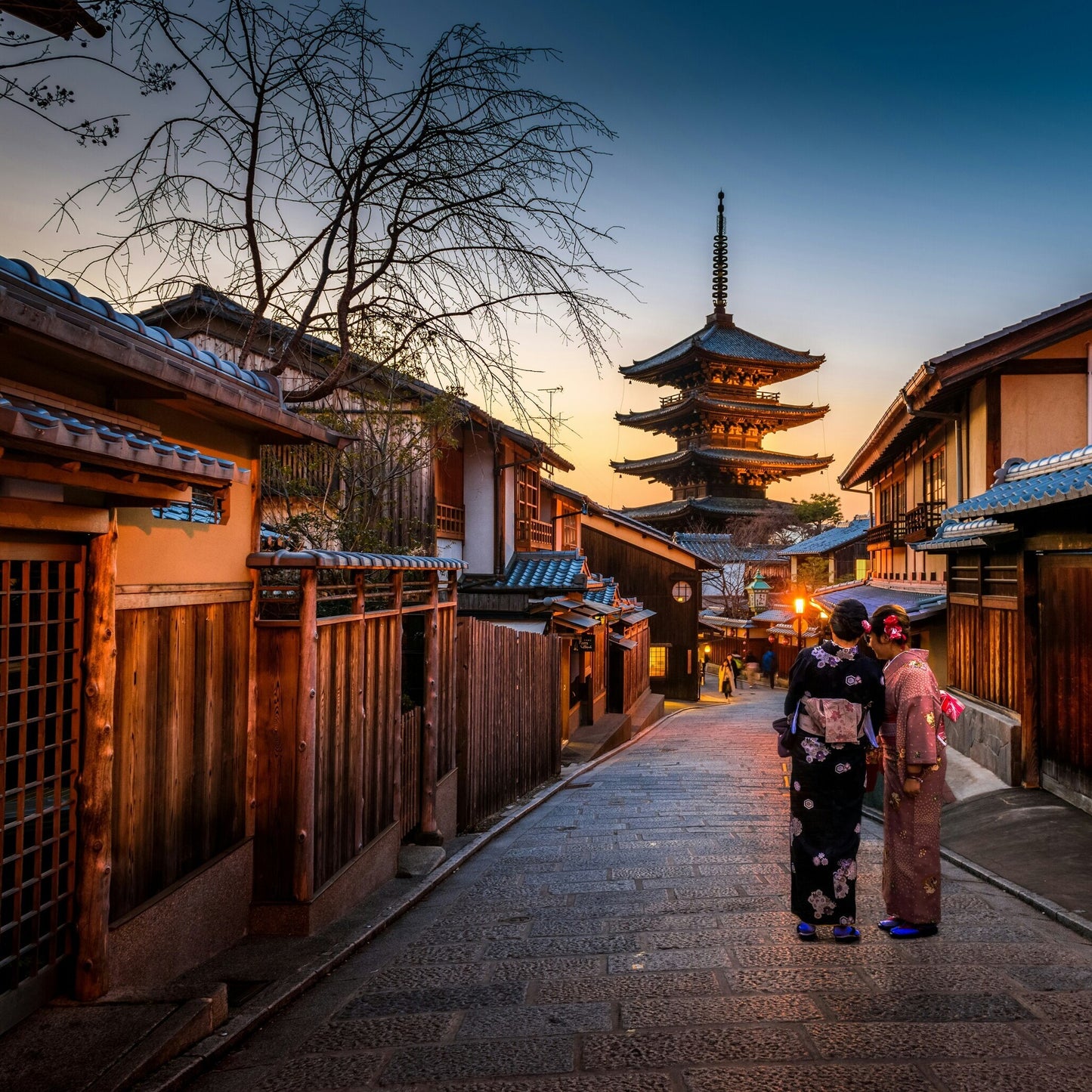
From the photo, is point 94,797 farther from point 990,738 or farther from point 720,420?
point 720,420

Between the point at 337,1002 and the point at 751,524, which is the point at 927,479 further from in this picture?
the point at 751,524

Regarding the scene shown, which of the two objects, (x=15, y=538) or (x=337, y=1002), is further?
(x=337, y=1002)

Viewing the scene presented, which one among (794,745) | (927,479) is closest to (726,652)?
(927,479)

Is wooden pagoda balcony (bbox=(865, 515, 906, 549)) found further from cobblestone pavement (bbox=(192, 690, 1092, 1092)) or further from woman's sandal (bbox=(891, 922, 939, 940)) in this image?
woman's sandal (bbox=(891, 922, 939, 940))

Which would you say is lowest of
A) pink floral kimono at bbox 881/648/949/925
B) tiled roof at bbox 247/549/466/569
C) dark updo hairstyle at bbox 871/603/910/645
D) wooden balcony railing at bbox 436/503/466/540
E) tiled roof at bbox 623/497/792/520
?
pink floral kimono at bbox 881/648/949/925

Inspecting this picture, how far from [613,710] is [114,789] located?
18429 millimetres

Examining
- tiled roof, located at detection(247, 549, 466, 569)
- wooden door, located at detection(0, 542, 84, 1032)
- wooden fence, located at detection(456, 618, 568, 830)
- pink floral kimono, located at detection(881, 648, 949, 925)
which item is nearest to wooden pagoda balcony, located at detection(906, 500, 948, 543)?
wooden fence, located at detection(456, 618, 568, 830)

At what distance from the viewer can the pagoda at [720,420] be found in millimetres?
41719

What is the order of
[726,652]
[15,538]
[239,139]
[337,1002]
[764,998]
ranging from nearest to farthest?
[15,538], [764,998], [337,1002], [239,139], [726,652]

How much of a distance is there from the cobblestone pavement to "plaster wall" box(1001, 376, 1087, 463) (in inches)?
340

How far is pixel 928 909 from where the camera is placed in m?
4.33

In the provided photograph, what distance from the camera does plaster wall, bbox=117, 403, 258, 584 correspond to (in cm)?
387

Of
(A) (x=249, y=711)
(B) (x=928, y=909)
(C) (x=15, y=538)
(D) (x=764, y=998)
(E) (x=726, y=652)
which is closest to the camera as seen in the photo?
(C) (x=15, y=538)

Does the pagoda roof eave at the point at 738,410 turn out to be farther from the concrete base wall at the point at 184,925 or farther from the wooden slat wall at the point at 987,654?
the concrete base wall at the point at 184,925
